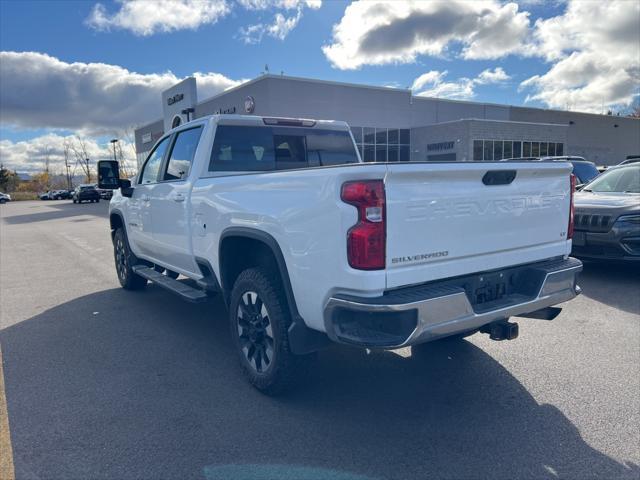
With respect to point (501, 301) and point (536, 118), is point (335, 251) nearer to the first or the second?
Result: point (501, 301)

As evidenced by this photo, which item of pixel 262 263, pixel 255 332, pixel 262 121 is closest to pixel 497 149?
pixel 262 121

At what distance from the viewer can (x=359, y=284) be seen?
8.62ft

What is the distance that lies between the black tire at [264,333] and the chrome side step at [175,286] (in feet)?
2.14

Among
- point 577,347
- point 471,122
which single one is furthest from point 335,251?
point 471,122

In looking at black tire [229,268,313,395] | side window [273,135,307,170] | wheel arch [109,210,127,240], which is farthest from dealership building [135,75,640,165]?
black tire [229,268,313,395]

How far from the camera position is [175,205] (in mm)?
4746

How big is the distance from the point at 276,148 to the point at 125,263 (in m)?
3.28

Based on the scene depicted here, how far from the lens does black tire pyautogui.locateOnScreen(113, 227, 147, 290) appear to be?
6.61 m

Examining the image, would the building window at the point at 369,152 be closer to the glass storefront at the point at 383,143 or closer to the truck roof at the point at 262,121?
the glass storefront at the point at 383,143

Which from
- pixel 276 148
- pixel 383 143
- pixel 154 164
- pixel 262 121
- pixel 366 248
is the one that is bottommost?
pixel 366 248

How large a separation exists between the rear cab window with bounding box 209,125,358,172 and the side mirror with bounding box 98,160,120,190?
7.46ft

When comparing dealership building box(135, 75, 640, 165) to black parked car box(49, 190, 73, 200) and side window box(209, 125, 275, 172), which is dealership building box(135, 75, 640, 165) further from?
black parked car box(49, 190, 73, 200)

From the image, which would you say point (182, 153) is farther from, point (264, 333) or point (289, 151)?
point (264, 333)

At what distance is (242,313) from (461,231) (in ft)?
5.79
